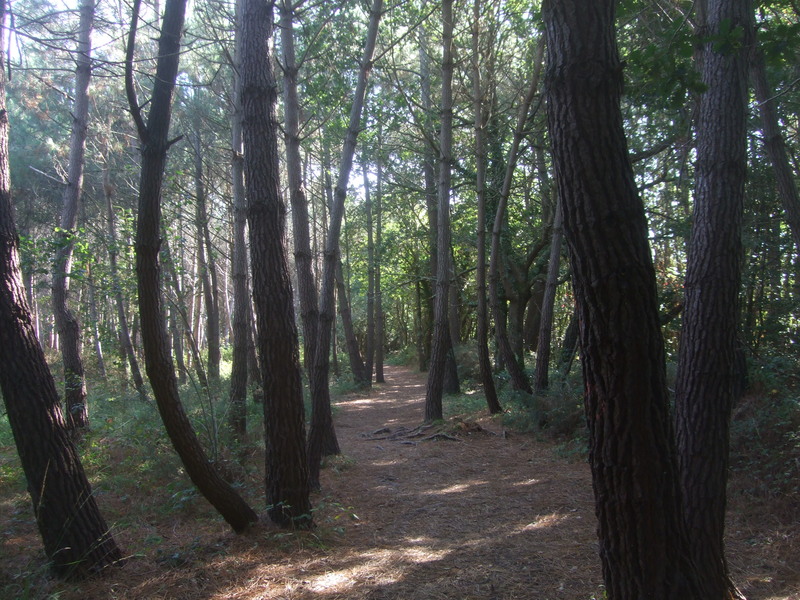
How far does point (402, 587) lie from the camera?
4.30m

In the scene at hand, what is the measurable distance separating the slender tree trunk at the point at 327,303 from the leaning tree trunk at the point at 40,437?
10.2 feet

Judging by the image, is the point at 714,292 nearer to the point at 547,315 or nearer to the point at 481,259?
the point at 547,315

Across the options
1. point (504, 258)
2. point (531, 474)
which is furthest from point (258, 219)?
point (504, 258)

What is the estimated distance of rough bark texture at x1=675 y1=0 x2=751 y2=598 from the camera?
3.68 meters

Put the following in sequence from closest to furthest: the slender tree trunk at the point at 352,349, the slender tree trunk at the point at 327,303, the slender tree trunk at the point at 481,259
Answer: the slender tree trunk at the point at 327,303 → the slender tree trunk at the point at 481,259 → the slender tree trunk at the point at 352,349

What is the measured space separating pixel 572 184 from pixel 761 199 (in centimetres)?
950

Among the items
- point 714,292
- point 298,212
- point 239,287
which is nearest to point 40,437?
point 298,212

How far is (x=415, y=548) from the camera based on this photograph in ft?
16.9

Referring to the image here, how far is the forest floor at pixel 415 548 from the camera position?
4.14m

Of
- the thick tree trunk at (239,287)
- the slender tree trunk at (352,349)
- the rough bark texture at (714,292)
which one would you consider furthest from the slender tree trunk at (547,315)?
the slender tree trunk at (352,349)

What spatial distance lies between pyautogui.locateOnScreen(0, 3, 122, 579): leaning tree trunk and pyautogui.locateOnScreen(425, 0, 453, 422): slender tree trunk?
7922mm

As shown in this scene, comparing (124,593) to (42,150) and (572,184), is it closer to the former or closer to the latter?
(572,184)

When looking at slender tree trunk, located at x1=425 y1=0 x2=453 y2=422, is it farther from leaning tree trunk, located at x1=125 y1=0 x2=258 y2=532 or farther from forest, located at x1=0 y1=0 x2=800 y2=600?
leaning tree trunk, located at x1=125 y1=0 x2=258 y2=532

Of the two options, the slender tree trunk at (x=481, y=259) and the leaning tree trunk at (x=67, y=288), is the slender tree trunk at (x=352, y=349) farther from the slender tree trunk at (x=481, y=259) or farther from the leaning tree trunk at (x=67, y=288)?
the leaning tree trunk at (x=67, y=288)
